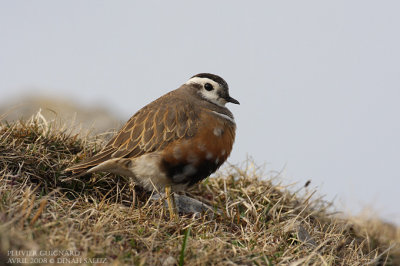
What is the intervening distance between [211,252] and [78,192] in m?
2.35

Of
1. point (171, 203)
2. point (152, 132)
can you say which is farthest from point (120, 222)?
point (152, 132)

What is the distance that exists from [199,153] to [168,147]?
1.24 feet

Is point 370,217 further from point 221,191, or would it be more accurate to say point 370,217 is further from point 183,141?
point 183,141

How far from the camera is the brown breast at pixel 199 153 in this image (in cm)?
550

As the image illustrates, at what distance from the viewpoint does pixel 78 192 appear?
5.84 meters

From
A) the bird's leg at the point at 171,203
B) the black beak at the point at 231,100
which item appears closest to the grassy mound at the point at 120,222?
the bird's leg at the point at 171,203

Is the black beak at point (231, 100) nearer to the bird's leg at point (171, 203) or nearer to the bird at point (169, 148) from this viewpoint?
the bird at point (169, 148)

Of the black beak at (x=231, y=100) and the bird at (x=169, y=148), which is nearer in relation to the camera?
the bird at (x=169, y=148)

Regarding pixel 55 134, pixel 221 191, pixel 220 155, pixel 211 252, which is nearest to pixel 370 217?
pixel 221 191

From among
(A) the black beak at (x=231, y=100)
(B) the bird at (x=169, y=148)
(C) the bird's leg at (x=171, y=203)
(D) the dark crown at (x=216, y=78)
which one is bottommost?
(C) the bird's leg at (x=171, y=203)

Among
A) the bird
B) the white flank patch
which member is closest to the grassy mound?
the bird

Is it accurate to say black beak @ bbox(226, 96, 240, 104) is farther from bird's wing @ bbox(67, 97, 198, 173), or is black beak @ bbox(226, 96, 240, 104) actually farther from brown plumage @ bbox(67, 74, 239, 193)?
bird's wing @ bbox(67, 97, 198, 173)

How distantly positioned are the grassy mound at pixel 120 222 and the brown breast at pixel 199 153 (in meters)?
0.50

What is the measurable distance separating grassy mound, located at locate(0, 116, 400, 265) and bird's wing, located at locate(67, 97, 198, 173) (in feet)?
1.51
